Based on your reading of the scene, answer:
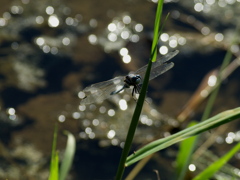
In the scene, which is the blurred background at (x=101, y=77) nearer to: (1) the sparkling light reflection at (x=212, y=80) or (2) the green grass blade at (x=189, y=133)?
(1) the sparkling light reflection at (x=212, y=80)

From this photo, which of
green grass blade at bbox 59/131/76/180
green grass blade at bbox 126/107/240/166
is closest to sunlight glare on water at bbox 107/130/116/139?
green grass blade at bbox 59/131/76/180

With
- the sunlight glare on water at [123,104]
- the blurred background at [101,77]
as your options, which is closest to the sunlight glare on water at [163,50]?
the blurred background at [101,77]

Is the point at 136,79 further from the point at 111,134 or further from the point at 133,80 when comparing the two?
the point at 111,134

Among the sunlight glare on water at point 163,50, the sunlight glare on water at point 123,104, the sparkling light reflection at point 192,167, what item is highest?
the sunlight glare on water at point 163,50

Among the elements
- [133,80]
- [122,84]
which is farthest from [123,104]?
[133,80]

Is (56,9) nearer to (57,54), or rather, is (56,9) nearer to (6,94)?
(57,54)

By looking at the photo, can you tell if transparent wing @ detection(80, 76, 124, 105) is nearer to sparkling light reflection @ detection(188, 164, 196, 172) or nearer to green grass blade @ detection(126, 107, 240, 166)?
green grass blade @ detection(126, 107, 240, 166)
